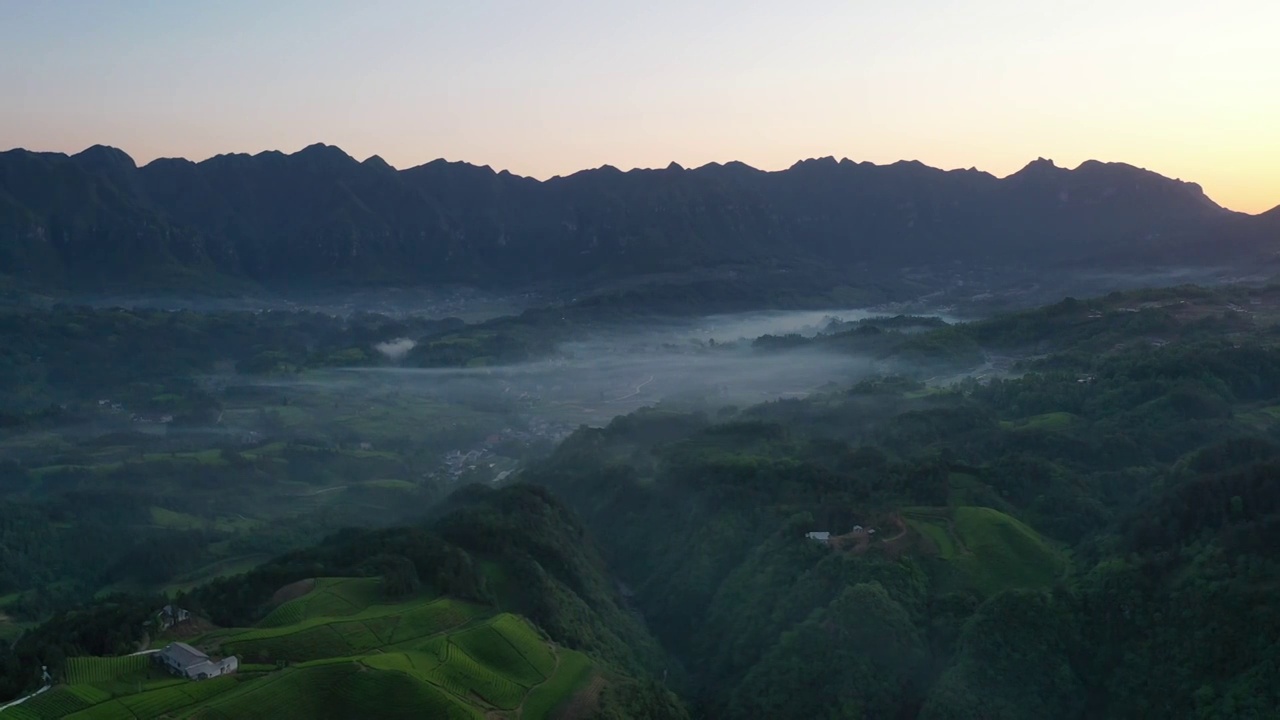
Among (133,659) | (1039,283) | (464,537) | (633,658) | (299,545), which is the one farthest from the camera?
(1039,283)

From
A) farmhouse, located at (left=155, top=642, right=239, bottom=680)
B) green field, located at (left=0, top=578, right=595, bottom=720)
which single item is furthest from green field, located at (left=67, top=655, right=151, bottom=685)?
farmhouse, located at (left=155, top=642, right=239, bottom=680)

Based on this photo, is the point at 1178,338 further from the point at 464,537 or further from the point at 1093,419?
the point at 464,537

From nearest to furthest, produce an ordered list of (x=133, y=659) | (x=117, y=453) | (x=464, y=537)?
(x=133, y=659)
(x=464, y=537)
(x=117, y=453)

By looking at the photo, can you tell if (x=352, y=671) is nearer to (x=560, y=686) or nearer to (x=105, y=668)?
(x=105, y=668)

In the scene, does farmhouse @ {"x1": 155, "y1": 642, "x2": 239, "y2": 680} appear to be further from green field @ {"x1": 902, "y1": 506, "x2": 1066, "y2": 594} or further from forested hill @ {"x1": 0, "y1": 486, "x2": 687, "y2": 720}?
green field @ {"x1": 902, "y1": 506, "x2": 1066, "y2": 594}

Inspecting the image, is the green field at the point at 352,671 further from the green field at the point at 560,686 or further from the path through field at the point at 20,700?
the path through field at the point at 20,700

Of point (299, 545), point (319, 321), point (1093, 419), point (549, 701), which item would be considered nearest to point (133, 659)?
point (549, 701)

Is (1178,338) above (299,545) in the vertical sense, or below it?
above

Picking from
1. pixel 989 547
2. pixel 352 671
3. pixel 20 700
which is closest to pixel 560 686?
pixel 352 671
